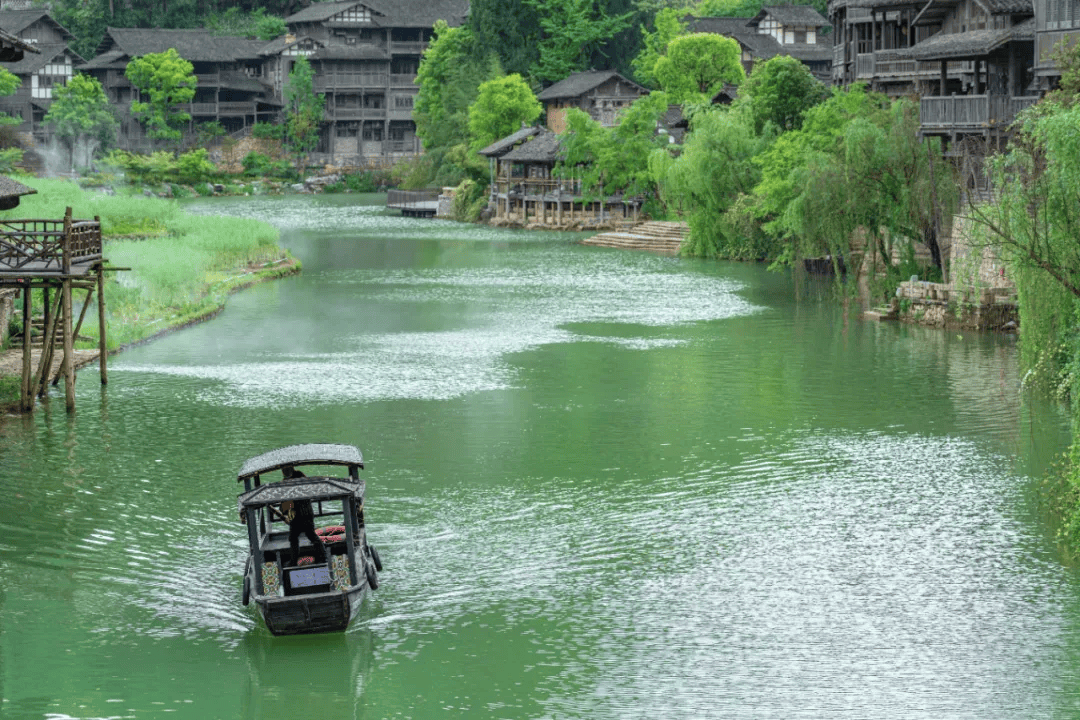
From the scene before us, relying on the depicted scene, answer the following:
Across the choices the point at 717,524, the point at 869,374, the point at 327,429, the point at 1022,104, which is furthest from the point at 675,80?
the point at 717,524

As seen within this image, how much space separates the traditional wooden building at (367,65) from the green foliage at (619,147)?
48.6 metres

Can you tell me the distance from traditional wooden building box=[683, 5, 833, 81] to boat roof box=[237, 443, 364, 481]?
9592cm

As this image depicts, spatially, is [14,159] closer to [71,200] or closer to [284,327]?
[71,200]

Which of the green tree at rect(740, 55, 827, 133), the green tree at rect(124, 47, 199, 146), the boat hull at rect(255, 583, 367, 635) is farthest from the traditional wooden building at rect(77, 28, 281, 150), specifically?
the boat hull at rect(255, 583, 367, 635)

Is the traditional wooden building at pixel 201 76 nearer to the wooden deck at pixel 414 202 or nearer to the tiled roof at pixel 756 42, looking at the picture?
the wooden deck at pixel 414 202

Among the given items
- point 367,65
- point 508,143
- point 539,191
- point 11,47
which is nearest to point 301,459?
point 11,47

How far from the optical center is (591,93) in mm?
110125

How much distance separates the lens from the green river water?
1883 centimetres

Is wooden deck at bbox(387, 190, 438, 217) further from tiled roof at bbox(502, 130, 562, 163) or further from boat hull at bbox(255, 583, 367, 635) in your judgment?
boat hull at bbox(255, 583, 367, 635)

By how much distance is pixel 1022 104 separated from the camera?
5006 cm

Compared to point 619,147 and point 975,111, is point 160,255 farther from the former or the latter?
point 619,147

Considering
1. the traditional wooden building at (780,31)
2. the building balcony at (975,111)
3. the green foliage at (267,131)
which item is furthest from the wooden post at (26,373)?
the green foliage at (267,131)

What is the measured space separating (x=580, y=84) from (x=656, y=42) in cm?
1178

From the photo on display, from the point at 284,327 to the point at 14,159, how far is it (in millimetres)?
76581
